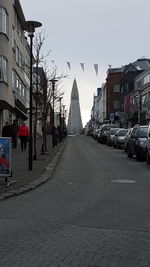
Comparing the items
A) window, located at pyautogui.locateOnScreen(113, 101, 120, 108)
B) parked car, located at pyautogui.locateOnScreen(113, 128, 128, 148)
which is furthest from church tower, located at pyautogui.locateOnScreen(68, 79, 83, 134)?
parked car, located at pyautogui.locateOnScreen(113, 128, 128, 148)

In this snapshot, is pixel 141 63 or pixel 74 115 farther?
pixel 74 115

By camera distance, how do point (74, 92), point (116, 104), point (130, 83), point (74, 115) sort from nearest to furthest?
point (130, 83) → point (116, 104) → point (74, 92) → point (74, 115)

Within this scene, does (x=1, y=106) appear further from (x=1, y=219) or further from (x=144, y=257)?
(x=144, y=257)

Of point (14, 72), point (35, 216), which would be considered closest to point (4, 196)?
point (35, 216)

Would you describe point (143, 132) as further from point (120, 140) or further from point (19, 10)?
point (19, 10)

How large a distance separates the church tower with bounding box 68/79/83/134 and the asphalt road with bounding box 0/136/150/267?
140 m

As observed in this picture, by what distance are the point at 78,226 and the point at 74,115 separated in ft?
497

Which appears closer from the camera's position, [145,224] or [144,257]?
[144,257]

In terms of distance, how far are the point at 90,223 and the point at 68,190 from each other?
4154mm

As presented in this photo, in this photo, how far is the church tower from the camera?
152 m

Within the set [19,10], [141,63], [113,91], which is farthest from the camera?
[113,91]

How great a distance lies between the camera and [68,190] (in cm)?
1202

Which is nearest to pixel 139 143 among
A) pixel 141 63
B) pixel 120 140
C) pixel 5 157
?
pixel 5 157

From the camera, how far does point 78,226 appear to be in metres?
7.62
